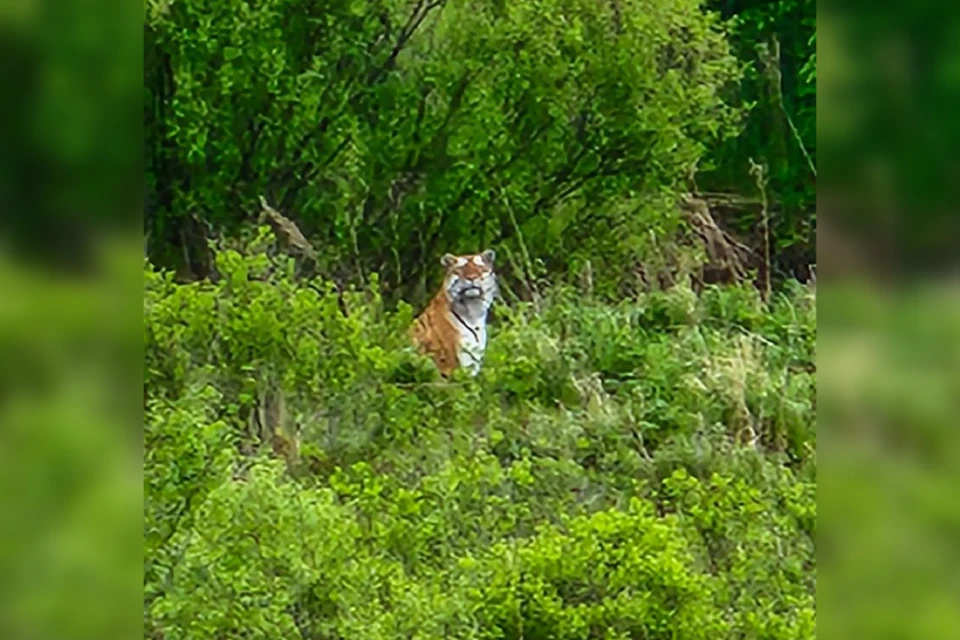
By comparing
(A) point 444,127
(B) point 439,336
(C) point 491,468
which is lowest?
(C) point 491,468

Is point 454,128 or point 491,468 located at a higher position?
point 454,128

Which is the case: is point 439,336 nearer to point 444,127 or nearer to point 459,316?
point 459,316

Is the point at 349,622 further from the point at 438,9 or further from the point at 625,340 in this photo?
the point at 438,9

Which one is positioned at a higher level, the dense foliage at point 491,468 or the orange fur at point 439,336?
the orange fur at point 439,336

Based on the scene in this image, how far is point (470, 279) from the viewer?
2240mm

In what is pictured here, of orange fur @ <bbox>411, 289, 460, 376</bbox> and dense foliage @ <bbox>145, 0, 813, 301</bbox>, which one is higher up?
dense foliage @ <bbox>145, 0, 813, 301</bbox>

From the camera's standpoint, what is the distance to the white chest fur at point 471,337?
223 centimetres

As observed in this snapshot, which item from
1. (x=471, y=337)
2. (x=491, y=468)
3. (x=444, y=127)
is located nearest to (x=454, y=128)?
(x=444, y=127)

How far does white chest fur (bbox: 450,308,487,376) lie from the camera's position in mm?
2230

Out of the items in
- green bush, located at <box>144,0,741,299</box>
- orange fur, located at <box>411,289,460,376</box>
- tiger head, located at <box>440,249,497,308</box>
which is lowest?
orange fur, located at <box>411,289,460,376</box>

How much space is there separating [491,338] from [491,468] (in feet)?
0.76

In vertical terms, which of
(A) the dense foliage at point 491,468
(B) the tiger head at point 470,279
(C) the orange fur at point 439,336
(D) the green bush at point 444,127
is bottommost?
(A) the dense foliage at point 491,468
